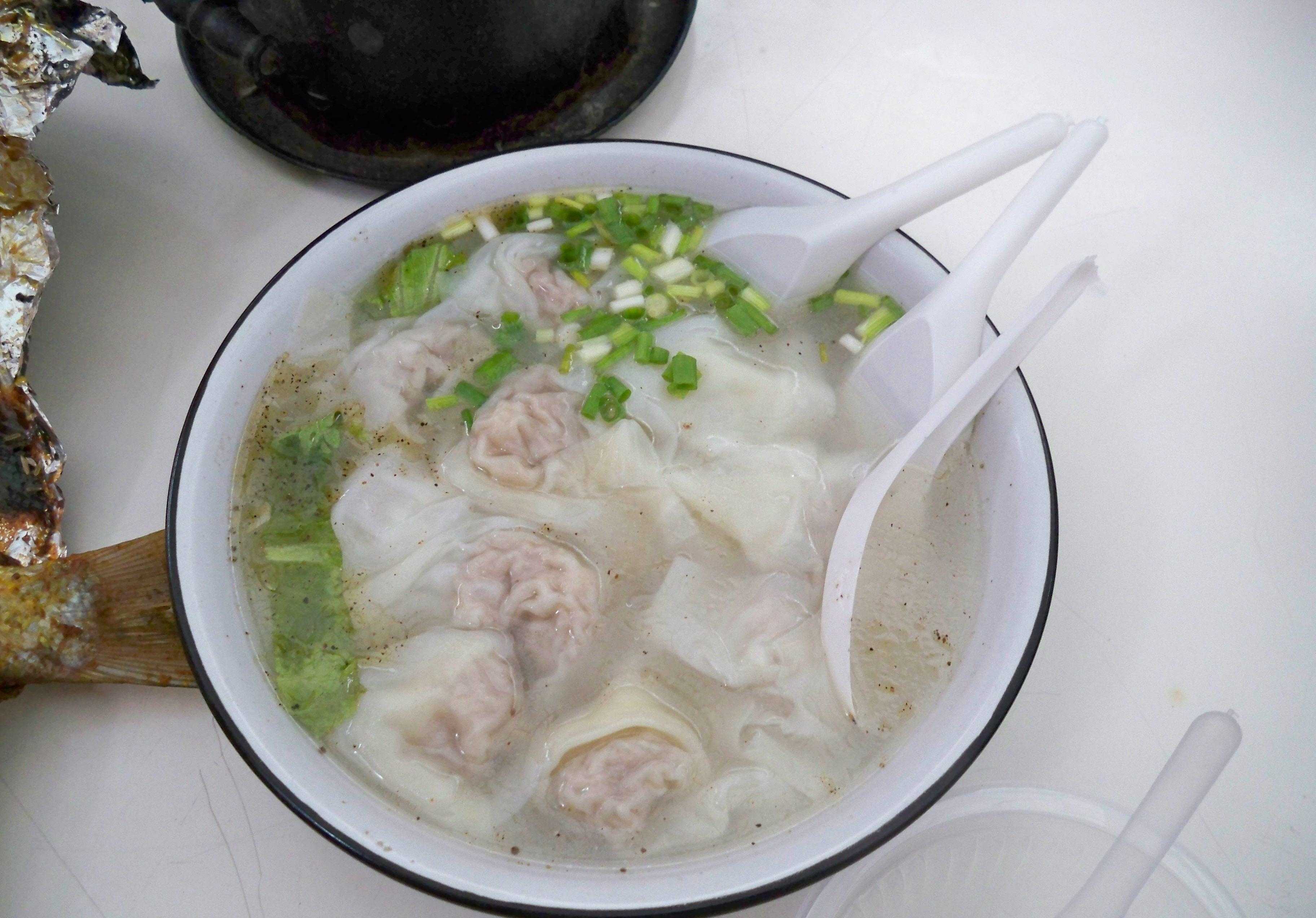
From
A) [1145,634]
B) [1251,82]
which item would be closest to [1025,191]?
[1145,634]

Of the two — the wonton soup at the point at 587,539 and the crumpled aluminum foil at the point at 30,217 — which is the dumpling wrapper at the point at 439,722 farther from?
the crumpled aluminum foil at the point at 30,217

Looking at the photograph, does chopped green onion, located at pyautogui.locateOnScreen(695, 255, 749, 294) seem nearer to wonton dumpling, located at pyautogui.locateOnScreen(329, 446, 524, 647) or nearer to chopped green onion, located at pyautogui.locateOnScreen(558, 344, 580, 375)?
chopped green onion, located at pyautogui.locateOnScreen(558, 344, 580, 375)

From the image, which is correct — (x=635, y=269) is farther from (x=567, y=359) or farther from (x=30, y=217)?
(x=30, y=217)

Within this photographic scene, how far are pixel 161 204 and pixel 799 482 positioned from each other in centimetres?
128

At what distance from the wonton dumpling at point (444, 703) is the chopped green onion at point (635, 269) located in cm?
63

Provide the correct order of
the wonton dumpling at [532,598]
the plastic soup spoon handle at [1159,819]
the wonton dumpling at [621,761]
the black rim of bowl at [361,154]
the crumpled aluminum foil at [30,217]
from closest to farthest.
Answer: the plastic soup spoon handle at [1159,819] < the wonton dumpling at [621,761] < the wonton dumpling at [532,598] < the crumpled aluminum foil at [30,217] < the black rim of bowl at [361,154]

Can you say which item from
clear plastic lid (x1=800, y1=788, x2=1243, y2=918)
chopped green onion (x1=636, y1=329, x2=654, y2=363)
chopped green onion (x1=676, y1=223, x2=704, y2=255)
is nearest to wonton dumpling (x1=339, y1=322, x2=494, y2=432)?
chopped green onion (x1=636, y1=329, x2=654, y2=363)

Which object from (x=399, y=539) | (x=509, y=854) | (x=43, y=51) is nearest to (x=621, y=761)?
(x=509, y=854)

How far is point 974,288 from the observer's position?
48.8 inches

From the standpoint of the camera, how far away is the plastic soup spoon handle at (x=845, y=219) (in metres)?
1.26

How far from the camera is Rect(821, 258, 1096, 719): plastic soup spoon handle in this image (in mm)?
1167

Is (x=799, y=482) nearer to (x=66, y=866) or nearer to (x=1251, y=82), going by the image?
(x=66, y=866)

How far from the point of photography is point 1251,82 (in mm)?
1901

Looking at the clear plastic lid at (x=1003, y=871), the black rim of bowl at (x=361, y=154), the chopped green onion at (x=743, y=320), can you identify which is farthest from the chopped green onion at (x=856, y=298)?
the clear plastic lid at (x=1003, y=871)
